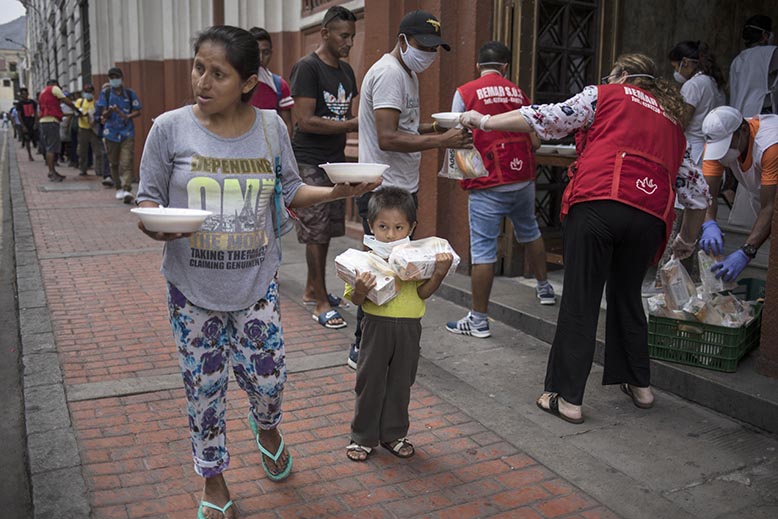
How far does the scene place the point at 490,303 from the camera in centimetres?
622

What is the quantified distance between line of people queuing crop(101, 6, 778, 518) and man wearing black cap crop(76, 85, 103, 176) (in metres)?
12.1

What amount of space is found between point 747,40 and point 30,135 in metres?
23.2

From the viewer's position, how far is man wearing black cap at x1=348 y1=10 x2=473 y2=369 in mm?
4672

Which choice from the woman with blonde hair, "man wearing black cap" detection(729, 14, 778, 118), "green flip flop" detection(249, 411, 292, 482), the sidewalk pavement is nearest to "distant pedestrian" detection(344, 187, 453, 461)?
the sidewalk pavement

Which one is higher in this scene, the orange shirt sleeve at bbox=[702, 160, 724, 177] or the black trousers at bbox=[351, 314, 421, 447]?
the orange shirt sleeve at bbox=[702, 160, 724, 177]

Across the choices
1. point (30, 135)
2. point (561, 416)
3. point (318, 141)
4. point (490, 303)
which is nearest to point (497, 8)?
point (318, 141)

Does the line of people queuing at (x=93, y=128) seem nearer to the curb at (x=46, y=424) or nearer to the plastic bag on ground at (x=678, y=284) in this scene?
the curb at (x=46, y=424)

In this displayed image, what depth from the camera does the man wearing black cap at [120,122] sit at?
41.1 ft

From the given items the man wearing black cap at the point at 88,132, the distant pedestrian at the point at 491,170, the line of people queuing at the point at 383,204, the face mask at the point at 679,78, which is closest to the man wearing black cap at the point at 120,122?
the man wearing black cap at the point at 88,132

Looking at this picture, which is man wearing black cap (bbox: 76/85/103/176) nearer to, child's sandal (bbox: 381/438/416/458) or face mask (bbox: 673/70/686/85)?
face mask (bbox: 673/70/686/85)

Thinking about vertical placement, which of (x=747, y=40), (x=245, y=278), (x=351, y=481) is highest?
(x=747, y=40)

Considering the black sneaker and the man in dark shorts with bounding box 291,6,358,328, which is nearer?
the black sneaker

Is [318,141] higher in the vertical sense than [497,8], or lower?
lower

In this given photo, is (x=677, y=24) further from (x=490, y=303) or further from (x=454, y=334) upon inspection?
(x=454, y=334)
